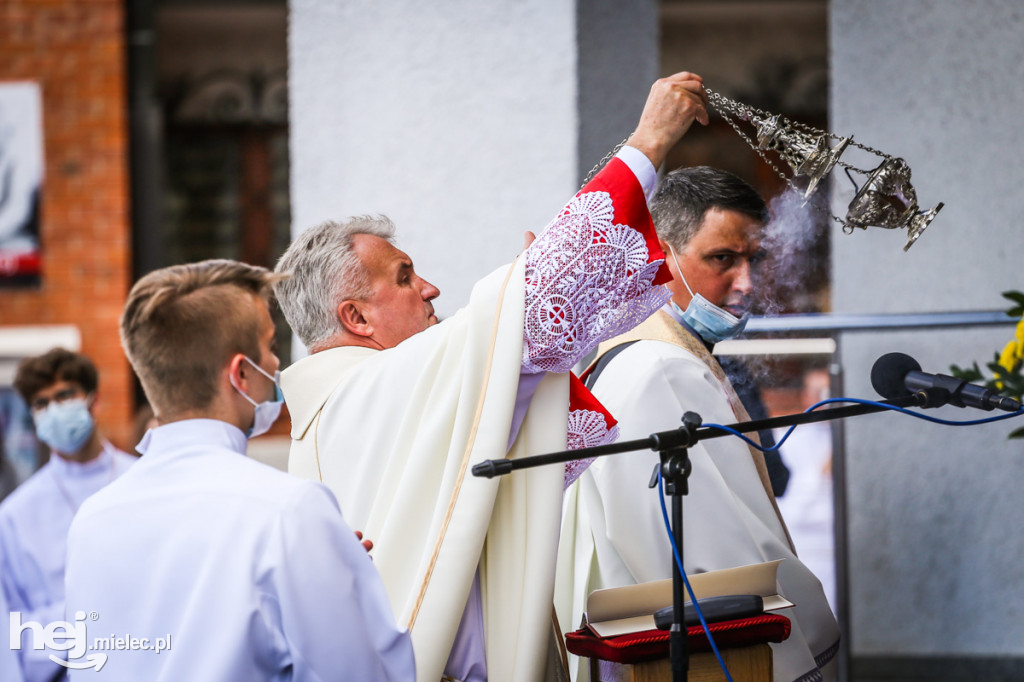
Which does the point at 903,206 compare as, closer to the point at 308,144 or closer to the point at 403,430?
the point at 403,430

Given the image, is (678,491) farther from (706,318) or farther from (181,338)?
(706,318)

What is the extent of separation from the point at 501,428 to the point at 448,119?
2172 mm

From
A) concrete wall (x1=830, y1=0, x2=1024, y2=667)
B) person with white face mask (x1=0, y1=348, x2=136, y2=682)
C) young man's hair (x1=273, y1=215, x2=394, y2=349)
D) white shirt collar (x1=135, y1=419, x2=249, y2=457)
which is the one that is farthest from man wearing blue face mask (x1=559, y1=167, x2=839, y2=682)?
person with white face mask (x1=0, y1=348, x2=136, y2=682)

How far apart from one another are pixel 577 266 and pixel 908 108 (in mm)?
2712

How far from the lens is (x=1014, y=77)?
388cm

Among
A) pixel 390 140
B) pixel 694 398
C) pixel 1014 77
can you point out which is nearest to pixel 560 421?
pixel 694 398

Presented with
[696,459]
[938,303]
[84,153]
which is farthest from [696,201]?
[84,153]

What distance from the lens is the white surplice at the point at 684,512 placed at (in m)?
2.14

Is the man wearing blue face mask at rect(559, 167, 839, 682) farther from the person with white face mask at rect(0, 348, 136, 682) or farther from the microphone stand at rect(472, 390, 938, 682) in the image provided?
the person with white face mask at rect(0, 348, 136, 682)

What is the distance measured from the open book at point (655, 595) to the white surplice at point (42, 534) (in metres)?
2.82

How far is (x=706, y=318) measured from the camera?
8.11ft

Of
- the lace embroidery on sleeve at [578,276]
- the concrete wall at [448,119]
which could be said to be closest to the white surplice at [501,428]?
the lace embroidery on sleeve at [578,276]

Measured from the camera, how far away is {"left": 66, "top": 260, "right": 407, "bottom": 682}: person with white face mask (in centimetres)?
152

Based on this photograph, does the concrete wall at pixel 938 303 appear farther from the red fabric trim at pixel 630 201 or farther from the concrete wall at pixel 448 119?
the red fabric trim at pixel 630 201
